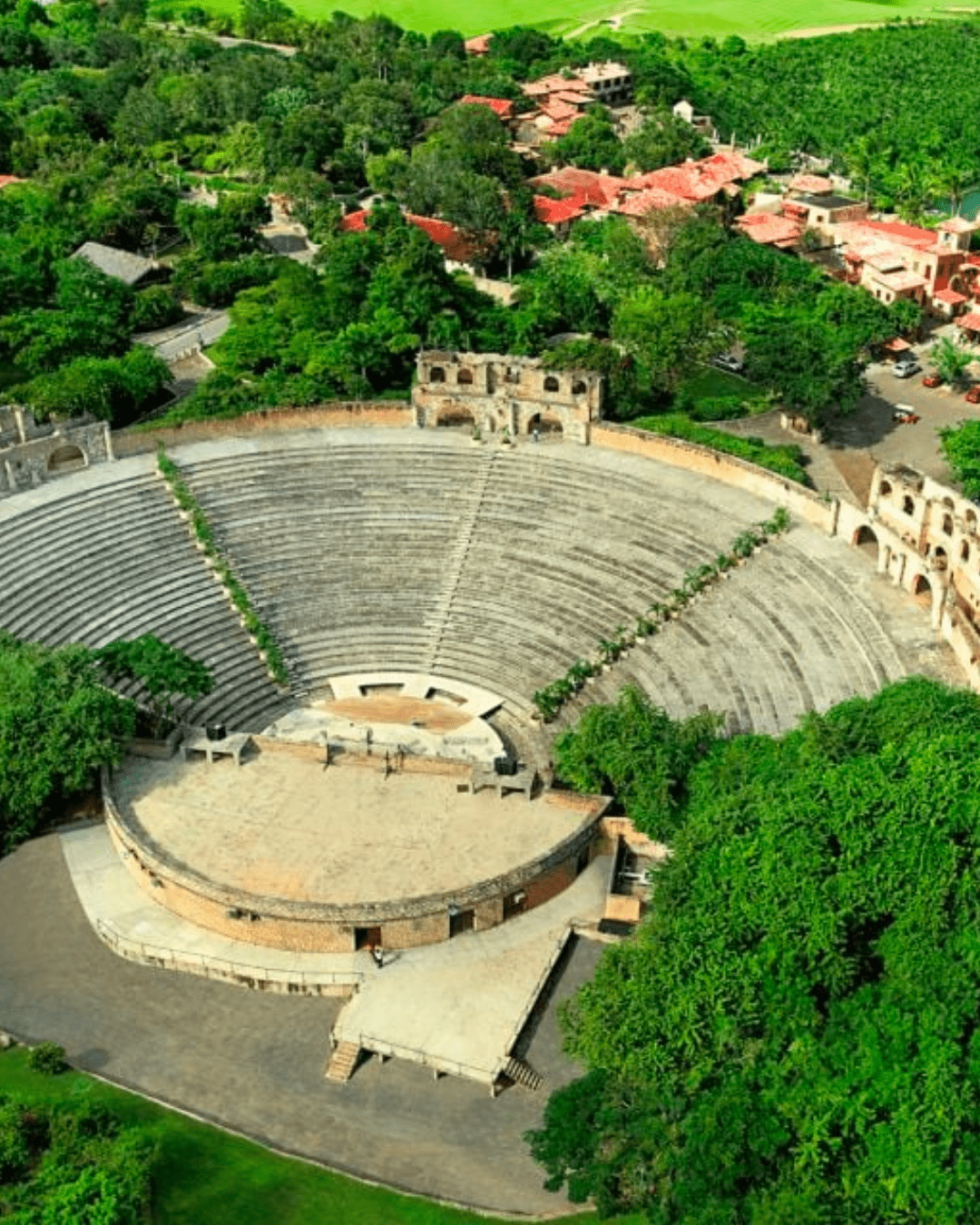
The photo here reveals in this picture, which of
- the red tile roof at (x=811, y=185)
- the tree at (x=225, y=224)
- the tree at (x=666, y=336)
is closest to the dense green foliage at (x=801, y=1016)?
the tree at (x=666, y=336)

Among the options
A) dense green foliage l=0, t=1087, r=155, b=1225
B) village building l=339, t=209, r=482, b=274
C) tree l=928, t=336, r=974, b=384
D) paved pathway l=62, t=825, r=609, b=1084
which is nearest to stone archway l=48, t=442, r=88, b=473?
paved pathway l=62, t=825, r=609, b=1084

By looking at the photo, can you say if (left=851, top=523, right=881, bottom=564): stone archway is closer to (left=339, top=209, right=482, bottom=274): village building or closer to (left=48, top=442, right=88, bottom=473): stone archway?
(left=48, top=442, right=88, bottom=473): stone archway

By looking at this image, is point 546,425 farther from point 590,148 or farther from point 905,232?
point 590,148

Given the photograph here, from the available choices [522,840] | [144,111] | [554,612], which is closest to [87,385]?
[554,612]

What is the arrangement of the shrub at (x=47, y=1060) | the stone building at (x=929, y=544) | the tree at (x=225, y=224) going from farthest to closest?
the tree at (x=225, y=224), the stone building at (x=929, y=544), the shrub at (x=47, y=1060)

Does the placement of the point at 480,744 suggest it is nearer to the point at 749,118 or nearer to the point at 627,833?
the point at 627,833

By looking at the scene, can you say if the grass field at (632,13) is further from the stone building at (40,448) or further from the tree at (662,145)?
the stone building at (40,448)
